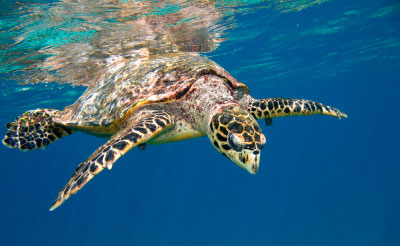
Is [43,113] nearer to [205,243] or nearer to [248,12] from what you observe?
[248,12]

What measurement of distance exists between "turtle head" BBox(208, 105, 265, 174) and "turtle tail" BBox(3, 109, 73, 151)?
4807 mm

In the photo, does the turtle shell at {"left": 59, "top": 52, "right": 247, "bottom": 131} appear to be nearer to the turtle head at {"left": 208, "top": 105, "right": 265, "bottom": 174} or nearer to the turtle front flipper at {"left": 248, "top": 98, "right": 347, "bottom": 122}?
the turtle front flipper at {"left": 248, "top": 98, "right": 347, "bottom": 122}

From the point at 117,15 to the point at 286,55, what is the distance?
53.5 ft

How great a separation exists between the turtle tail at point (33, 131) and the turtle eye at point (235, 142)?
5.19m

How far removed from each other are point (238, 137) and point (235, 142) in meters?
0.10

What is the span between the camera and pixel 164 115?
5.08 meters

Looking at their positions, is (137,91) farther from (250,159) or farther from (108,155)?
(250,159)

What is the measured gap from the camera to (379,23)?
16.3 metres

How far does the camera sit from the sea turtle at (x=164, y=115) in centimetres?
374

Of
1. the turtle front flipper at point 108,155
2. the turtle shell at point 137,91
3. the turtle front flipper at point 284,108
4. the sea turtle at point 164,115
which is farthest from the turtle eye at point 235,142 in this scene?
the turtle front flipper at point 284,108

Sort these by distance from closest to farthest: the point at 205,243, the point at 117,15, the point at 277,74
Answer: the point at 117,15
the point at 277,74
the point at 205,243

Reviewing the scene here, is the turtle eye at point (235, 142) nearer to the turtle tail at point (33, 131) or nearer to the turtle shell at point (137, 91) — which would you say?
the turtle shell at point (137, 91)

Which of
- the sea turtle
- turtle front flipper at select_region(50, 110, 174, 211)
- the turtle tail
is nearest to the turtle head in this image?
the sea turtle

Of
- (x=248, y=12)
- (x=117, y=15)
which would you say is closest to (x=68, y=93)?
(x=117, y=15)
